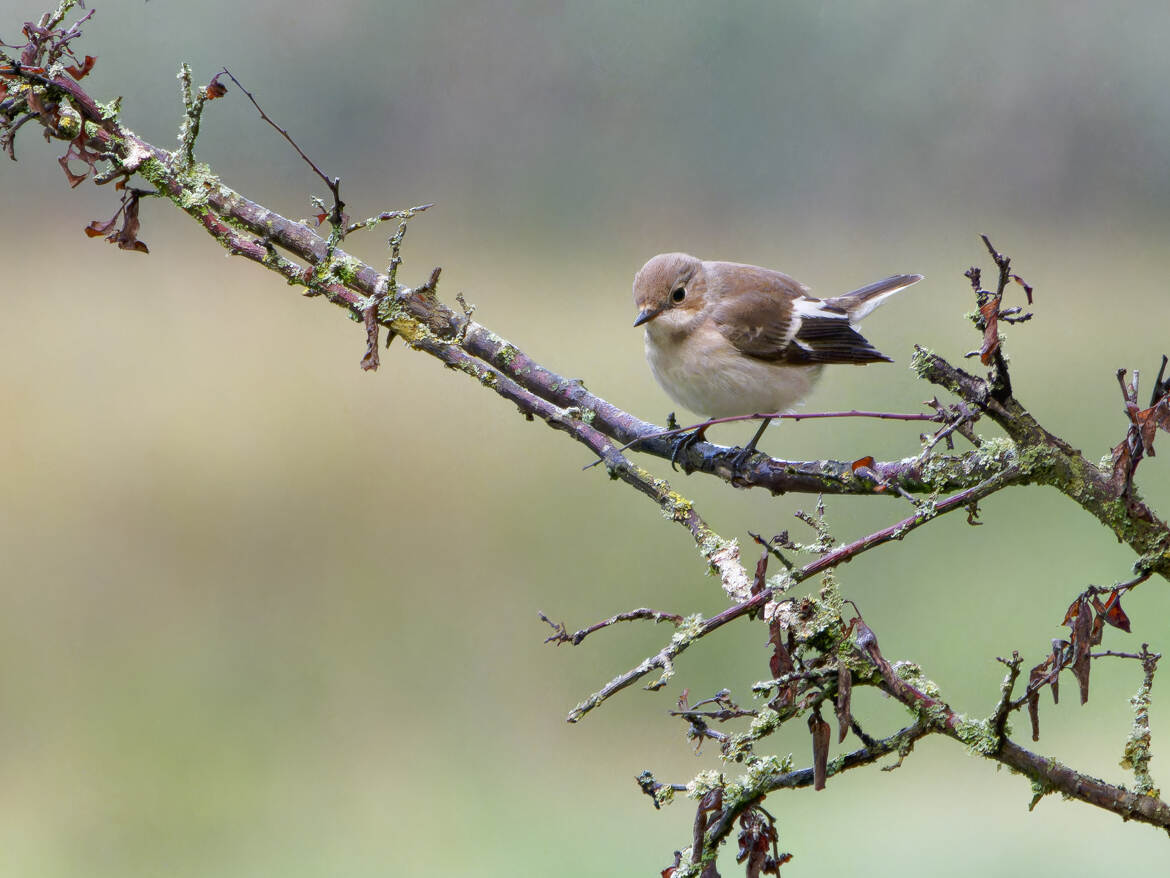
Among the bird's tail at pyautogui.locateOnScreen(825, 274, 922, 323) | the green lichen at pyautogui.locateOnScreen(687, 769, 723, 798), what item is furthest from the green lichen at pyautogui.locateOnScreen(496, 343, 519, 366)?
the bird's tail at pyautogui.locateOnScreen(825, 274, 922, 323)

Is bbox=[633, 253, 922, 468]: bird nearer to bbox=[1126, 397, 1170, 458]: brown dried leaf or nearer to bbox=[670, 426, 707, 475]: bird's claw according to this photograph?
bbox=[670, 426, 707, 475]: bird's claw

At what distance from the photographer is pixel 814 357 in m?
2.72

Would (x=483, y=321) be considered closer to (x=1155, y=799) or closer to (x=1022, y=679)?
(x=1022, y=679)

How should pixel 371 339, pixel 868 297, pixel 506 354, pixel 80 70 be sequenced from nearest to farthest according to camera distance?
pixel 371 339, pixel 80 70, pixel 506 354, pixel 868 297

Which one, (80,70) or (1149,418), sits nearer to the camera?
(1149,418)

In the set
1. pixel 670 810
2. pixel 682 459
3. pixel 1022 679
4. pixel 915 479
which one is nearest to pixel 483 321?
pixel 670 810

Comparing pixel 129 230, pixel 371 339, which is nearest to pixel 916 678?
pixel 371 339

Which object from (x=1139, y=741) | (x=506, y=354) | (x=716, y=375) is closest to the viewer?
(x=1139, y=741)

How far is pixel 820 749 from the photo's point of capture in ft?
3.11

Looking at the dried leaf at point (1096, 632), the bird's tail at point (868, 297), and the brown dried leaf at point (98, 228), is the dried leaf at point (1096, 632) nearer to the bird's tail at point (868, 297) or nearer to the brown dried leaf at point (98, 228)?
the brown dried leaf at point (98, 228)

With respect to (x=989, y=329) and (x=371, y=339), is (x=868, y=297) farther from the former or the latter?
(x=989, y=329)

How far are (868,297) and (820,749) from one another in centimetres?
229

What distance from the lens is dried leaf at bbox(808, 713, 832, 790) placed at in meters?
0.94

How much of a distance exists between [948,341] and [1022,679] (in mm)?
1818
